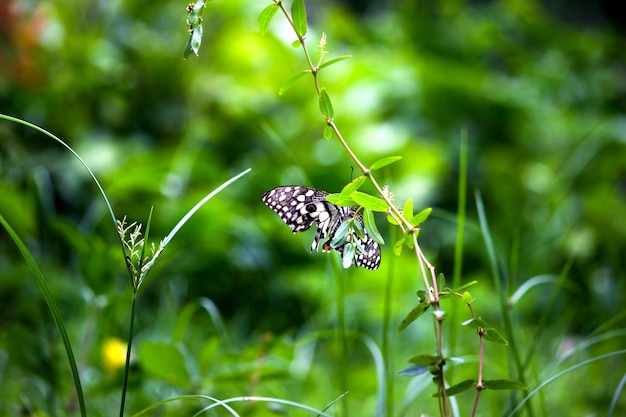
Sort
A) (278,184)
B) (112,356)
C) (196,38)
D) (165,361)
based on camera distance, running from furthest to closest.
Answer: (278,184), (112,356), (165,361), (196,38)

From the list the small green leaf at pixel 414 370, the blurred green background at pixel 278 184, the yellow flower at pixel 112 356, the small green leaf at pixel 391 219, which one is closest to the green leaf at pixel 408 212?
the small green leaf at pixel 391 219

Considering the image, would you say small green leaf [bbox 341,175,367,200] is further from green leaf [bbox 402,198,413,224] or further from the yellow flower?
the yellow flower

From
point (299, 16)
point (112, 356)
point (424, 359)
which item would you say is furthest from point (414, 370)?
point (112, 356)

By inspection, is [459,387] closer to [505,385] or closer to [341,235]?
[505,385]

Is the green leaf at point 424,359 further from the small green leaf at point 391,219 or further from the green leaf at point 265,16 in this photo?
the green leaf at point 265,16

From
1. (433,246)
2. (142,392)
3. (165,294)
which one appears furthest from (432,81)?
(142,392)

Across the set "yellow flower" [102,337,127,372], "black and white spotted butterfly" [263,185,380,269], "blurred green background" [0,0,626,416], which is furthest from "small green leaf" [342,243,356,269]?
"yellow flower" [102,337,127,372]
